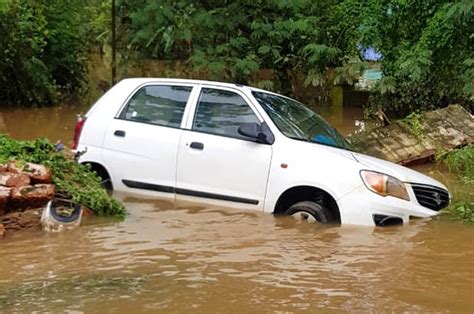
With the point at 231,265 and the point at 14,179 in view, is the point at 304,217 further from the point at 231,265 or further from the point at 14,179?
the point at 14,179

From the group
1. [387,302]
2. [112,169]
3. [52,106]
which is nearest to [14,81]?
[52,106]

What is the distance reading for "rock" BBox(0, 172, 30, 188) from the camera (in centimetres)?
686

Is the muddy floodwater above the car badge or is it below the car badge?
below

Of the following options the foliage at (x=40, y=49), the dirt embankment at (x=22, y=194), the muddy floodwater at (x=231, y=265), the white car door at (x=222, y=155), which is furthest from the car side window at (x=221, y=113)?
the foliage at (x=40, y=49)

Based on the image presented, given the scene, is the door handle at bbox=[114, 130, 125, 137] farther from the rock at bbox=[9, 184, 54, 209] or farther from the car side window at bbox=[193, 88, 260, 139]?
the rock at bbox=[9, 184, 54, 209]

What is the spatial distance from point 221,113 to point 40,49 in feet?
47.5

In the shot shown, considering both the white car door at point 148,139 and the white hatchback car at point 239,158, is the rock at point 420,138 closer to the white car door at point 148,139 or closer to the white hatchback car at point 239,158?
the white hatchback car at point 239,158

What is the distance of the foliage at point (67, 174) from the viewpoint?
7316 mm

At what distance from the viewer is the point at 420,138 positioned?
1145 cm

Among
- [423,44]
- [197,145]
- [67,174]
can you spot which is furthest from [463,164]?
[67,174]

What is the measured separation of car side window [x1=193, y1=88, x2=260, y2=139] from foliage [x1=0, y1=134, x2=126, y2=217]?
126 cm

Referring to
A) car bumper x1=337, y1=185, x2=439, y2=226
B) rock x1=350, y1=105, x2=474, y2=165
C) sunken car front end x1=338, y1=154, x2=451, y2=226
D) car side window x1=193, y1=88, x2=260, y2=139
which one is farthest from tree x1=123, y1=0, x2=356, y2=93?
car bumper x1=337, y1=185, x2=439, y2=226

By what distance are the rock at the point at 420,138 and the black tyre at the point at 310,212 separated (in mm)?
4148

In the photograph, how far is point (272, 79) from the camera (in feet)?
56.4
